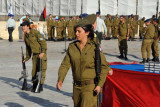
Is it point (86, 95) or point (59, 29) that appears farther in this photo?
point (59, 29)

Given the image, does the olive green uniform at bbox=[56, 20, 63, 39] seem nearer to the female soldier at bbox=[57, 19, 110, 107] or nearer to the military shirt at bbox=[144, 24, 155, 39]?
the military shirt at bbox=[144, 24, 155, 39]

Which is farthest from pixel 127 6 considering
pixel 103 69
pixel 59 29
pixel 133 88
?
pixel 103 69

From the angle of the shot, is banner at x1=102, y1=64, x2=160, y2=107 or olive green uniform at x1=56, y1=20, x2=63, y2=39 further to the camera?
olive green uniform at x1=56, y1=20, x2=63, y2=39

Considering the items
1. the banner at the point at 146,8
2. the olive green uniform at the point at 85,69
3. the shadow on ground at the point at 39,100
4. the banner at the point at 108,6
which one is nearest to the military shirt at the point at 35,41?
the shadow on ground at the point at 39,100

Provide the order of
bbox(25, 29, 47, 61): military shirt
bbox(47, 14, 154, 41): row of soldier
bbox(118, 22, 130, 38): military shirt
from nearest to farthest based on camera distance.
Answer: bbox(25, 29, 47, 61): military shirt, bbox(118, 22, 130, 38): military shirt, bbox(47, 14, 154, 41): row of soldier

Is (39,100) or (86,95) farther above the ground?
(86,95)

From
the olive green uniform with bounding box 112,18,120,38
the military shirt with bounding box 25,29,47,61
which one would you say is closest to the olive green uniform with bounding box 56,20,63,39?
the olive green uniform with bounding box 112,18,120,38

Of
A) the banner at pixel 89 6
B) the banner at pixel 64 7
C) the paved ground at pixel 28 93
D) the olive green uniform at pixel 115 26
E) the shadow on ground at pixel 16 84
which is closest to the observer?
the paved ground at pixel 28 93

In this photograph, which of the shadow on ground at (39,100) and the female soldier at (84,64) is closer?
the female soldier at (84,64)

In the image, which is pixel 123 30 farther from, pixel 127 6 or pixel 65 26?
pixel 127 6

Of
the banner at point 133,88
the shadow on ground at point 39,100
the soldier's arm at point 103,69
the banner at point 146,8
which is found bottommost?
the shadow on ground at point 39,100

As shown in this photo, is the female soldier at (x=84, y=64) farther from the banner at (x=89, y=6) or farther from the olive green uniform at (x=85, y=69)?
the banner at (x=89, y=6)

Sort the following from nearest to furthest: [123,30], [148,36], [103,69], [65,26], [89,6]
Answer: [103,69] < [148,36] < [123,30] < [65,26] < [89,6]

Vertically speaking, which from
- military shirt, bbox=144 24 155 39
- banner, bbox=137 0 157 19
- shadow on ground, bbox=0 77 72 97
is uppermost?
banner, bbox=137 0 157 19
